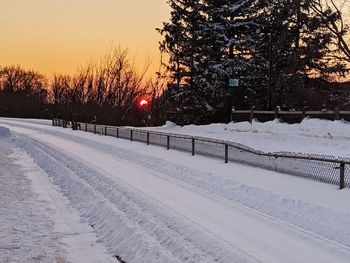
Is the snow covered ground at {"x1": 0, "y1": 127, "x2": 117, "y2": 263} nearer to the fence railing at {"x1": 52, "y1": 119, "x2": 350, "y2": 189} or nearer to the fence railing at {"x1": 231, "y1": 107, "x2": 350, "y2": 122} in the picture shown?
the fence railing at {"x1": 52, "y1": 119, "x2": 350, "y2": 189}

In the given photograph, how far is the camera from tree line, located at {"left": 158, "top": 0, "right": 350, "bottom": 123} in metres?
37.0

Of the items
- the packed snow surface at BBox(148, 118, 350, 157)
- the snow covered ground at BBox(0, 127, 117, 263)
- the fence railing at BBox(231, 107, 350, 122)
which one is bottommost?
the snow covered ground at BBox(0, 127, 117, 263)

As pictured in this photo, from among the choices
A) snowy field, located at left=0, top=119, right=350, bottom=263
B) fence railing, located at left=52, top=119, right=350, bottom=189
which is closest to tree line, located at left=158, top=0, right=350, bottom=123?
fence railing, located at left=52, top=119, right=350, bottom=189

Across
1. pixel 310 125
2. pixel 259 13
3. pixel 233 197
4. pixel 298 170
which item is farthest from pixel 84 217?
pixel 259 13

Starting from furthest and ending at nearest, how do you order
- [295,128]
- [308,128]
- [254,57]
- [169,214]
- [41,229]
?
[254,57] < [295,128] < [308,128] < [169,214] < [41,229]

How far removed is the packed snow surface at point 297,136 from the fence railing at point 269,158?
14.2ft

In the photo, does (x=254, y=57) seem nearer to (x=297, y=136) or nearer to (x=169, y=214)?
(x=297, y=136)

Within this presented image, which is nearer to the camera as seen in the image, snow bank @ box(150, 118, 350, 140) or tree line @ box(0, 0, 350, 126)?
snow bank @ box(150, 118, 350, 140)

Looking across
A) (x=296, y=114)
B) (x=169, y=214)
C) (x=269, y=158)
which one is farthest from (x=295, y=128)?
(x=169, y=214)

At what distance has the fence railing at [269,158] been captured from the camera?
11930mm

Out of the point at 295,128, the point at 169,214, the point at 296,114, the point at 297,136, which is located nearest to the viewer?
the point at 169,214

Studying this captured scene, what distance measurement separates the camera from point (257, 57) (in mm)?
40625

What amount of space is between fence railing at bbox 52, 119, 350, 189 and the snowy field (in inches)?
14.7

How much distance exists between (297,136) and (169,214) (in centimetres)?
1811
